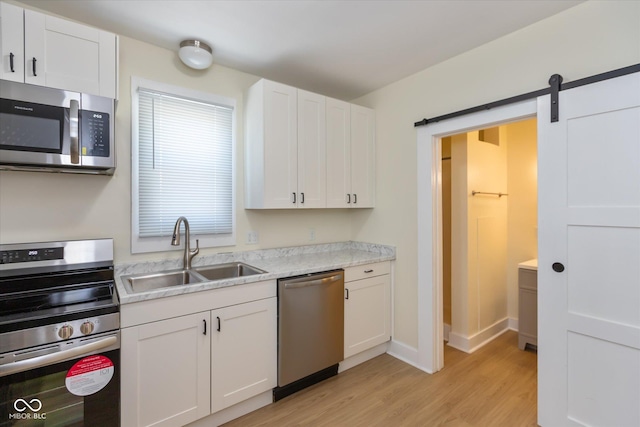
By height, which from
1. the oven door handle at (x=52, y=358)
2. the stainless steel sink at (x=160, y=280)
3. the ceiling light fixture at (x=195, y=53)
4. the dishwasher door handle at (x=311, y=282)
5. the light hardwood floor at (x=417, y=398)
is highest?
the ceiling light fixture at (x=195, y=53)

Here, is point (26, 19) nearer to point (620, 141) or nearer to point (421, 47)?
point (421, 47)

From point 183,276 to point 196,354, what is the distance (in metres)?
0.64

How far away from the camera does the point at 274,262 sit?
2.62 metres

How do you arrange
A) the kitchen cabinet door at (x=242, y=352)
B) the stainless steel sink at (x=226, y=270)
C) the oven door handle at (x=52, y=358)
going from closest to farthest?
the oven door handle at (x=52, y=358) < the kitchen cabinet door at (x=242, y=352) < the stainless steel sink at (x=226, y=270)

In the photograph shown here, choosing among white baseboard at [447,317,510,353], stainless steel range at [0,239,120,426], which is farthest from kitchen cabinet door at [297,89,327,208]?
white baseboard at [447,317,510,353]

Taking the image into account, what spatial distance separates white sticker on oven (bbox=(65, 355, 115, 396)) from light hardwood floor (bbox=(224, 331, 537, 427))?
89 centimetres

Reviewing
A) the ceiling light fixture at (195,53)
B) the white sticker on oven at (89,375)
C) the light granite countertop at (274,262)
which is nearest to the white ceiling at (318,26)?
the ceiling light fixture at (195,53)

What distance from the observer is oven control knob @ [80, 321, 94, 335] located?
57.9 inches

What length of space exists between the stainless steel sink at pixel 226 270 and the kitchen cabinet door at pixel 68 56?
1.34 meters

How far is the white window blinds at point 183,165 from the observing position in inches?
87.6

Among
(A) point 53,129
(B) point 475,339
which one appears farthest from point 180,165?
(B) point 475,339

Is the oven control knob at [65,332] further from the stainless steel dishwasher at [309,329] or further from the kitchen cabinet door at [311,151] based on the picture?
the kitchen cabinet door at [311,151]

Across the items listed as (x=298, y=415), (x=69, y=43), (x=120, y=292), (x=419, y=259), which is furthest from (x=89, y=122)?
(x=419, y=259)

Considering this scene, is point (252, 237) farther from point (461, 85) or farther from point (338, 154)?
point (461, 85)
